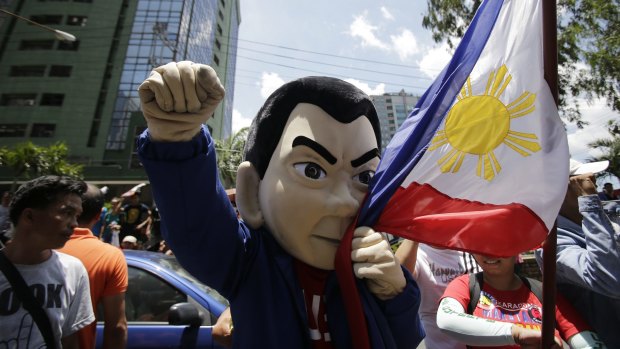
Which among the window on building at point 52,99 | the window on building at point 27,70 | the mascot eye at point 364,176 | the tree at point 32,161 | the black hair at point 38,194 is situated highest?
the window on building at point 27,70

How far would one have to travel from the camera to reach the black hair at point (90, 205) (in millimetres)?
2527

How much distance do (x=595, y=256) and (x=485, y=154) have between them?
69 cm

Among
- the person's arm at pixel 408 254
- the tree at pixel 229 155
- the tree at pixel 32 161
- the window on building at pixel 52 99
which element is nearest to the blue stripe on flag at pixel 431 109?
the person's arm at pixel 408 254

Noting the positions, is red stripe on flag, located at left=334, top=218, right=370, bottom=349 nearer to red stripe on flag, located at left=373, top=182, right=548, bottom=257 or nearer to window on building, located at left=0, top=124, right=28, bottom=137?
red stripe on flag, located at left=373, top=182, right=548, bottom=257

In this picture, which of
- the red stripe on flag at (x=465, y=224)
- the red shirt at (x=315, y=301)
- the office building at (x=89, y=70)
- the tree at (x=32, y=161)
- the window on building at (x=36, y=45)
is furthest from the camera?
the window on building at (x=36, y=45)

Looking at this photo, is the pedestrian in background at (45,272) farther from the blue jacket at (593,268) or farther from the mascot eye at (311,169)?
the blue jacket at (593,268)

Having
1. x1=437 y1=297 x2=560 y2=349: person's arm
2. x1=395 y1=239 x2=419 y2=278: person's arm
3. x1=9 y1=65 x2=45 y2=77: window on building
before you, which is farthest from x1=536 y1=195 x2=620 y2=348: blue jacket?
x1=9 y1=65 x2=45 y2=77: window on building

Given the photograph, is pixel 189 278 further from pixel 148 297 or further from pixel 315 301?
pixel 315 301

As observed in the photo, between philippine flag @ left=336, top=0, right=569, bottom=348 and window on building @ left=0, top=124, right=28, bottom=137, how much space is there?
36172 mm

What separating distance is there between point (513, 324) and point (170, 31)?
35646mm

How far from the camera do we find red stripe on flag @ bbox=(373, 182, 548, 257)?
151cm

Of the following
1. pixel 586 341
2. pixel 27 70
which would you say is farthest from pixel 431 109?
pixel 27 70

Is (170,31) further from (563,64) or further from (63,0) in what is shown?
(563,64)

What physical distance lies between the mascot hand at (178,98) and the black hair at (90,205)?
1756 mm
